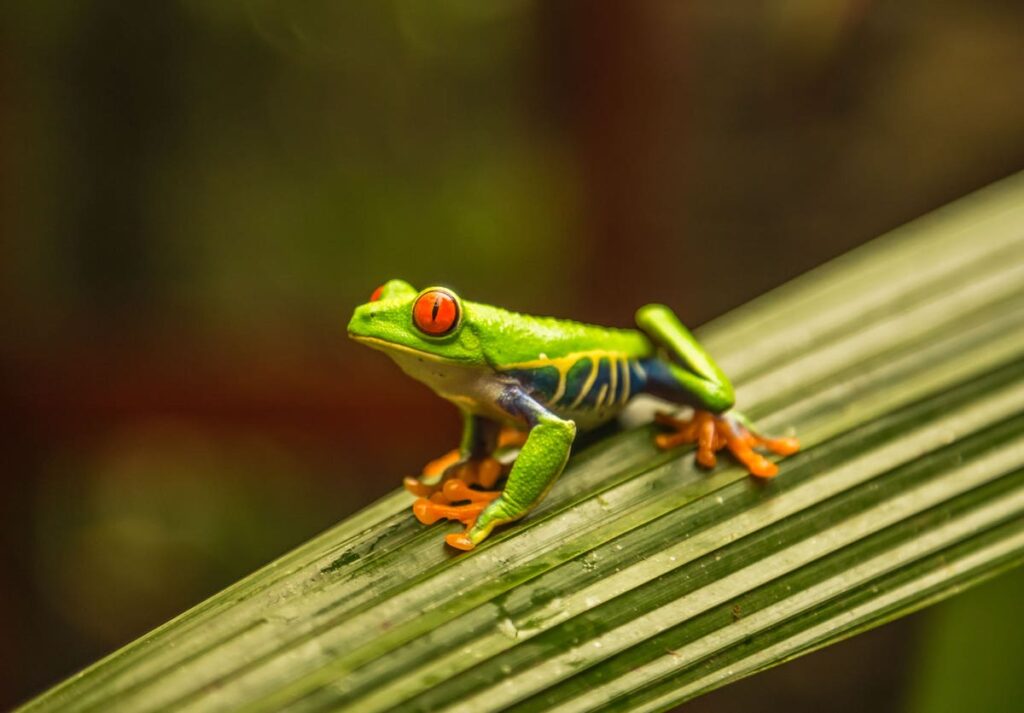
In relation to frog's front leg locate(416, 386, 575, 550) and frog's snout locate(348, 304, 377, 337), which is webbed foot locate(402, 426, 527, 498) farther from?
frog's snout locate(348, 304, 377, 337)

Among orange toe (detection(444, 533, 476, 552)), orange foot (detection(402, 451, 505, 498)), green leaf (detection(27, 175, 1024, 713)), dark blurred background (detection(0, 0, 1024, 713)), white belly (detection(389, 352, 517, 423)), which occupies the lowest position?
green leaf (detection(27, 175, 1024, 713))

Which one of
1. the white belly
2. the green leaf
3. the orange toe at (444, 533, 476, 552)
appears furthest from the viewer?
the white belly

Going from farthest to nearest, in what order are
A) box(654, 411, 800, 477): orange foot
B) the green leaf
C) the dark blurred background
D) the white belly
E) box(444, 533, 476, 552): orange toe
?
the dark blurred background, the white belly, box(654, 411, 800, 477): orange foot, box(444, 533, 476, 552): orange toe, the green leaf

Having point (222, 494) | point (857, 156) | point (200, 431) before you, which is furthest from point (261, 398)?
point (857, 156)

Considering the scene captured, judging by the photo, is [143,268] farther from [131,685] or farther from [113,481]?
[131,685]

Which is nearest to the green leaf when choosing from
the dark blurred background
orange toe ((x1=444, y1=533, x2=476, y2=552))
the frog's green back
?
orange toe ((x1=444, y1=533, x2=476, y2=552))

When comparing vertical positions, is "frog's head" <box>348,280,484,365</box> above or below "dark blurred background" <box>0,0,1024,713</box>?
below

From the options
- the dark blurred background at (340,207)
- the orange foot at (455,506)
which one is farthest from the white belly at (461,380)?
the dark blurred background at (340,207)

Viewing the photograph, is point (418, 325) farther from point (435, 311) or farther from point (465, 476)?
point (465, 476)

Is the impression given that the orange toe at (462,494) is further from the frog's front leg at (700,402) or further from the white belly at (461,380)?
the frog's front leg at (700,402)
